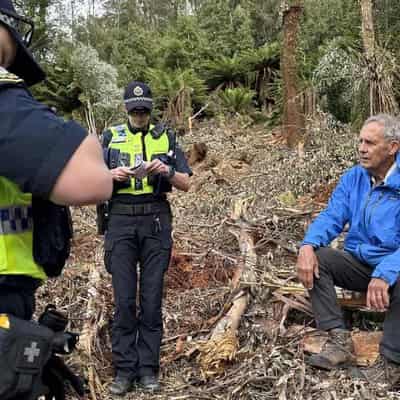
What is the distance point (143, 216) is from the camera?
3.94 meters

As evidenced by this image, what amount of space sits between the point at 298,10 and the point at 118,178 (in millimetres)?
7396

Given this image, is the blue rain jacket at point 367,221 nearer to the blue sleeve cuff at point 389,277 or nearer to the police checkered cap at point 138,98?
the blue sleeve cuff at point 389,277

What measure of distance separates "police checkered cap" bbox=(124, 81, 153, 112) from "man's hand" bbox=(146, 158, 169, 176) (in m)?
0.42

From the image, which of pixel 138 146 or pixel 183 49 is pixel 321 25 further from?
pixel 138 146

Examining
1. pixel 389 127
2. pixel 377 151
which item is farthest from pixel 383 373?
pixel 389 127

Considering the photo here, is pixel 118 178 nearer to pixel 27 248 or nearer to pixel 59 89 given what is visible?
pixel 27 248

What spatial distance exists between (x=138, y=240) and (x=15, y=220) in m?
2.35

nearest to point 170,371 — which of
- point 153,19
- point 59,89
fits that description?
point 59,89

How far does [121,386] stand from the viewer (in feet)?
12.5

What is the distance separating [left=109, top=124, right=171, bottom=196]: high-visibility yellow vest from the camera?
3969 millimetres

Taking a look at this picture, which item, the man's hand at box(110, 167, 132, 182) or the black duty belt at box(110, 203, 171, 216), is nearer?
the man's hand at box(110, 167, 132, 182)

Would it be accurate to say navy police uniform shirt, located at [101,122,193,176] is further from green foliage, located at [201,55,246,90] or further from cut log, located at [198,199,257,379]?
green foliage, located at [201,55,246,90]

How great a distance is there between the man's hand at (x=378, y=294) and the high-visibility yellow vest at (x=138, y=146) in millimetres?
1524

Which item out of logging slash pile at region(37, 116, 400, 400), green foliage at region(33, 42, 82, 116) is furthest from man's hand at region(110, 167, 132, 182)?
green foliage at region(33, 42, 82, 116)
